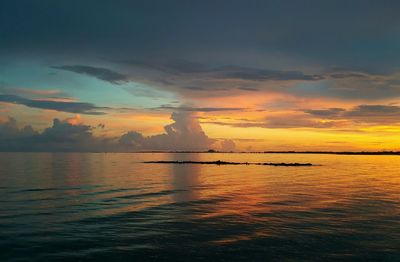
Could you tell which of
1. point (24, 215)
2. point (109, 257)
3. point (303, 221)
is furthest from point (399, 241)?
point (24, 215)

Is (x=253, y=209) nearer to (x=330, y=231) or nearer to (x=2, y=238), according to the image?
(x=330, y=231)

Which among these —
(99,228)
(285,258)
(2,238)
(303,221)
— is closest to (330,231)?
(303,221)

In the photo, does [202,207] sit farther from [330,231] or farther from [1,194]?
[1,194]

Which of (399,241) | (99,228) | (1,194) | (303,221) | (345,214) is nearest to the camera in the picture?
(399,241)

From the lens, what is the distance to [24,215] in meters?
33.4

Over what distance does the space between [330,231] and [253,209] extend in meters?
11.3

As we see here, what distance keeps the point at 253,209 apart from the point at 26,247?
22.8m

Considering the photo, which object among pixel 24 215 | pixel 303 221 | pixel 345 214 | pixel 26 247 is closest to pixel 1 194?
pixel 24 215

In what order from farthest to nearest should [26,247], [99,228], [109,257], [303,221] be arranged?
[303,221] < [99,228] < [26,247] < [109,257]

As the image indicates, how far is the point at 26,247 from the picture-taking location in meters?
23.0

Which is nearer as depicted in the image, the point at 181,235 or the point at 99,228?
the point at 181,235

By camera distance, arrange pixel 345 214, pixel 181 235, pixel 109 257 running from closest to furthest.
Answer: pixel 109 257
pixel 181 235
pixel 345 214

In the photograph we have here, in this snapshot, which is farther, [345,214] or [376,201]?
[376,201]

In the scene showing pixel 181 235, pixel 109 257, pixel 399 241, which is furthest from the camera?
pixel 181 235
